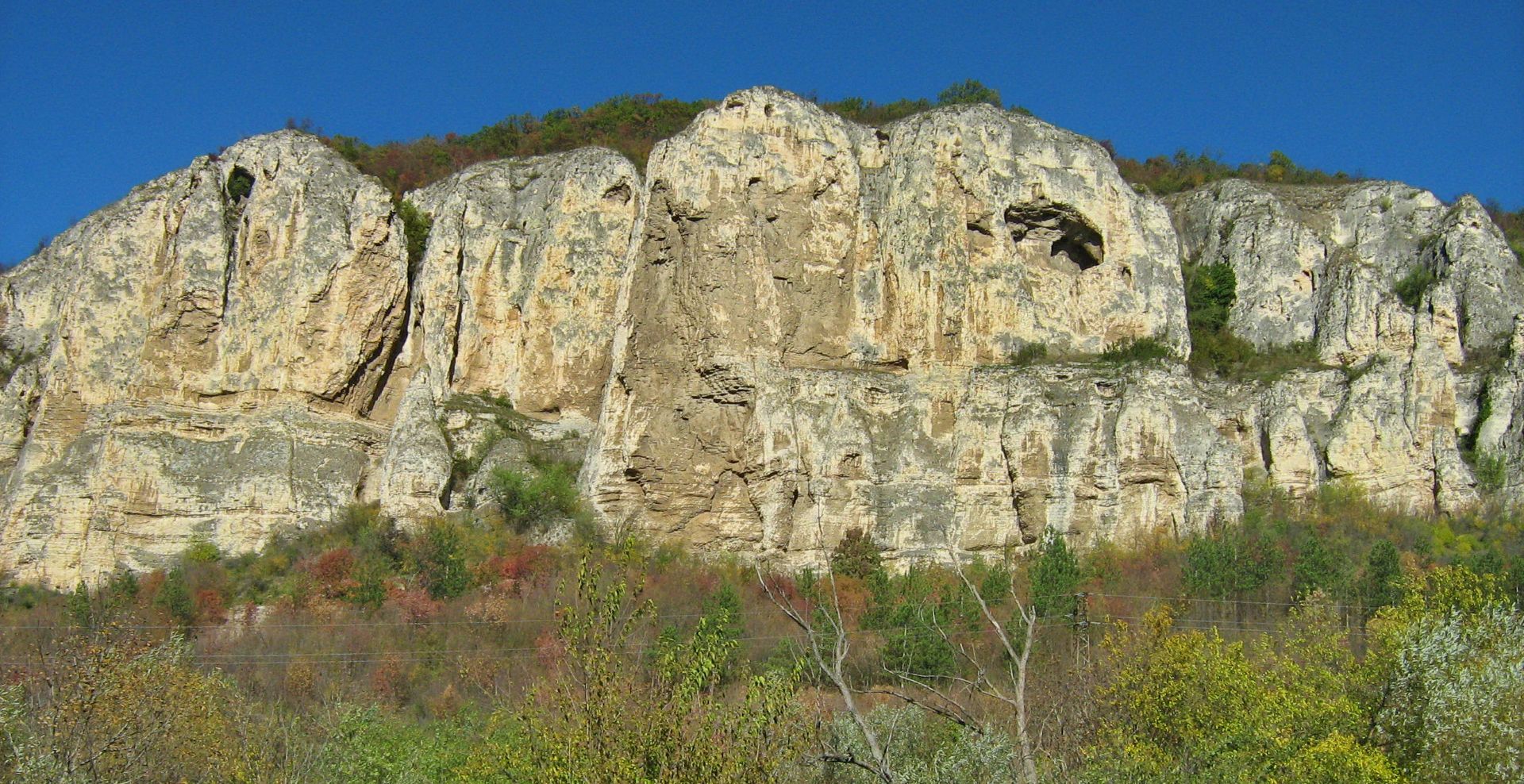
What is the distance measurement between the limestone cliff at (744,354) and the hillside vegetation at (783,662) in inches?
58.0

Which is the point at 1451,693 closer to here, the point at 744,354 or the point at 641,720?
the point at 641,720

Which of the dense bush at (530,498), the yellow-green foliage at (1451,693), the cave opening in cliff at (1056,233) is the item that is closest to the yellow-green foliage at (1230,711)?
the yellow-green foliage at (1451,693)

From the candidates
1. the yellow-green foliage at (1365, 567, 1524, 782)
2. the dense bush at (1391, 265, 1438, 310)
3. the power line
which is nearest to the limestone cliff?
the dense bush at (1391, 265, 1438, 310)

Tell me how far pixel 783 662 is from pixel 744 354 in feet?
39.2

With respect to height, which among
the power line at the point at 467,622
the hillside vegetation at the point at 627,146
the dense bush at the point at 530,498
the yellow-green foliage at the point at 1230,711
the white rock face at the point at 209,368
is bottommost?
the yellow-green foliage at the point at 1230,711

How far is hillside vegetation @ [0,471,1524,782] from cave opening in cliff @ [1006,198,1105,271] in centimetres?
871

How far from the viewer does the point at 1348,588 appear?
3334 centimetres

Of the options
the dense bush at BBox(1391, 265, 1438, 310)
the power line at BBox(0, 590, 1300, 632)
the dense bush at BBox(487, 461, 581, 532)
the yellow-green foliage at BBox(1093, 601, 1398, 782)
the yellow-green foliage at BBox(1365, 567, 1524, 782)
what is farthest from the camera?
the dense bush at BBox(1391, 265, 1438, 310)

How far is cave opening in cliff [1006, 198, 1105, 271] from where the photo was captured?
133 ft

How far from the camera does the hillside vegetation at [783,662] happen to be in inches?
556

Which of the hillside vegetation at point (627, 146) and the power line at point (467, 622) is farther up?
the hillside vegetation at point (627, 146)

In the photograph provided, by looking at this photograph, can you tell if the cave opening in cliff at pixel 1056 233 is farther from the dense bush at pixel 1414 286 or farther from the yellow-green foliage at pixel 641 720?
the yellow-green foliage at pixel 641 720

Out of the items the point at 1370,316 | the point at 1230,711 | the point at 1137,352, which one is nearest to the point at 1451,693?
the point at 1230,711

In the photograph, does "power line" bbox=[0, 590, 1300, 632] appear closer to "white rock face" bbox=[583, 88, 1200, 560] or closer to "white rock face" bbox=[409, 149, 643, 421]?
"white rock face" bbox=[583, 88, 1200, 560]
